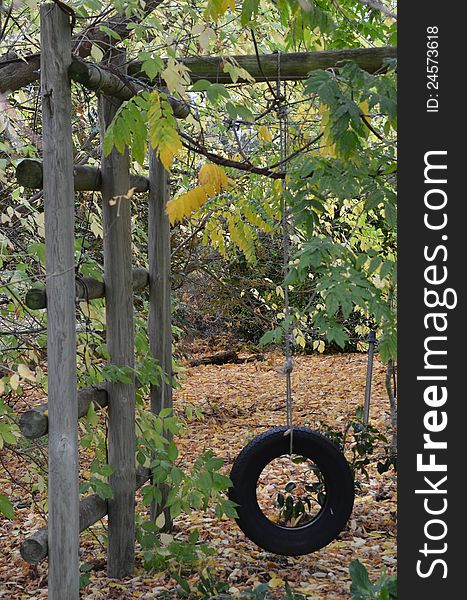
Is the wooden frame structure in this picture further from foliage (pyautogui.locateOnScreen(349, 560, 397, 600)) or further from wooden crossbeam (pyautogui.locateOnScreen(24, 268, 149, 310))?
foliage (pyautogui.locateOnScreen(349, 560, 397, 600))

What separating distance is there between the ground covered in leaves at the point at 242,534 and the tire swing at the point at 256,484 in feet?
0.63

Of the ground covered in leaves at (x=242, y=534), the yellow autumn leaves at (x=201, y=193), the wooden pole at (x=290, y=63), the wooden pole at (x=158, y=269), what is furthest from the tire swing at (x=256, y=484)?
the yellow autumn leaves at (x=201, y=193)

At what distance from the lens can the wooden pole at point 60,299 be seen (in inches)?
125

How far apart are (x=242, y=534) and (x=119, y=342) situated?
5.06 feet

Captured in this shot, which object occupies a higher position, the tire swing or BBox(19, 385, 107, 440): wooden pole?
BBox(19, 385, 107, 440): wooden pole

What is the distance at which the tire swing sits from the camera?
13.2 ft

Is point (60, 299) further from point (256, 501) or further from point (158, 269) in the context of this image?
point (256, 501)

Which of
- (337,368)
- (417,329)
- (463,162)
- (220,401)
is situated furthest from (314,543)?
(337,368)

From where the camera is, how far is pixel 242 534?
4.81 metres

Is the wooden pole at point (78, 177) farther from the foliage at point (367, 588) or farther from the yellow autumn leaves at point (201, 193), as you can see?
the foliage at point (367, 588)

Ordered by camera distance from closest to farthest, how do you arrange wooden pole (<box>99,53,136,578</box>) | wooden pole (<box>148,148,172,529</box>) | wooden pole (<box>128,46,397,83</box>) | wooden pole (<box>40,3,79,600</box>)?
1. wooden pole (<box>40,3,79,600</box>)
2. wooden pole (<box>128,46,397,83</box>)
3. wooden pole (<box>99,53,136,578</box>)
4. wooden pole (<box>148,148,172,529</box>)

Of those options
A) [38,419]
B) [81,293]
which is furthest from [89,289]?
[38,419]

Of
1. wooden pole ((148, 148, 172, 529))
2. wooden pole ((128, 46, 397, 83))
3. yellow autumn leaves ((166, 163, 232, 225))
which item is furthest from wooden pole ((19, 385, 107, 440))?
wooden pole ((128, 46, 397, 83))

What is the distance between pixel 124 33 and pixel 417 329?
245 cm
